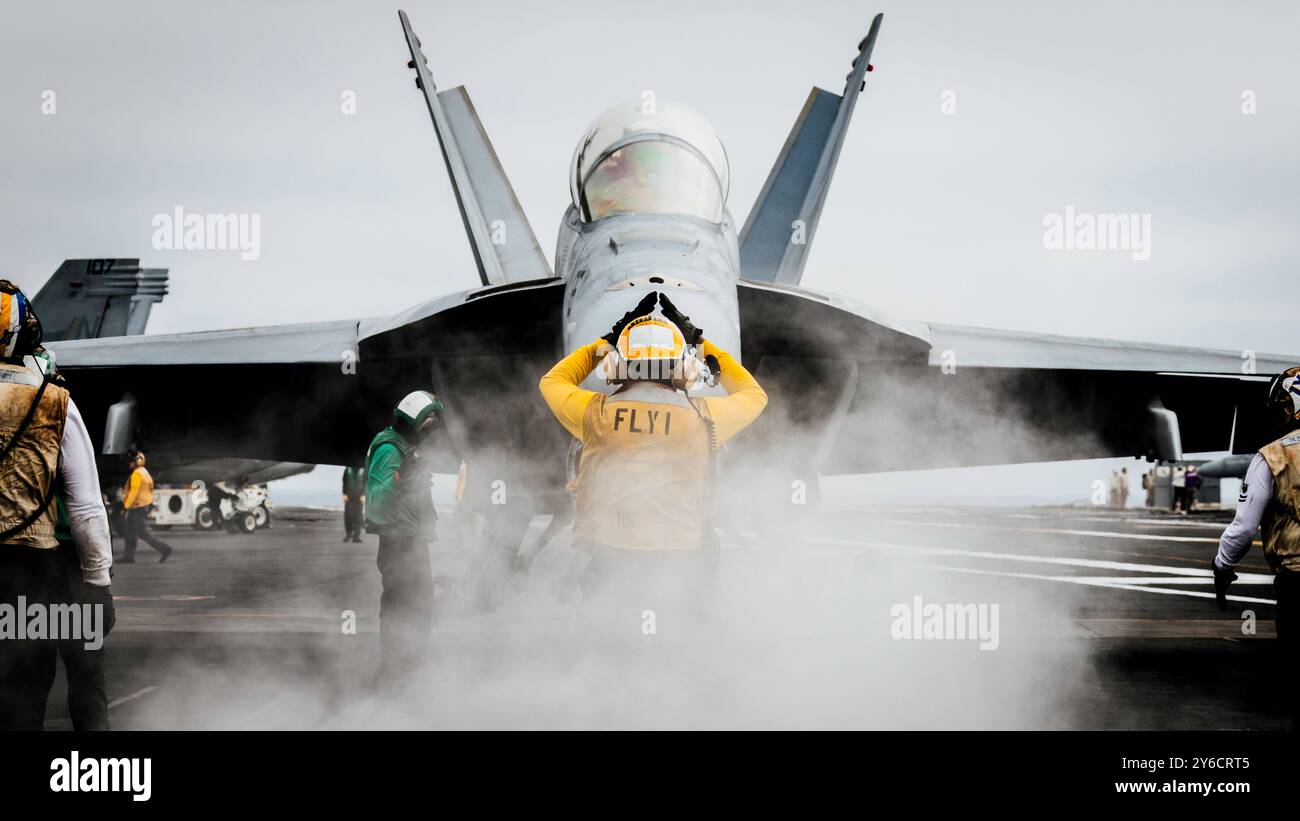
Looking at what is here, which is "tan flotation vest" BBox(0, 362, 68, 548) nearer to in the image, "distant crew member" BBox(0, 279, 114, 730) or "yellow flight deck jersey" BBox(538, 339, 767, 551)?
"distant crew member" BBox(0, 279, 114, 730)

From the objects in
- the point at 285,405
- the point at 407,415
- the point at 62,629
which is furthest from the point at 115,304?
the point at 62,629

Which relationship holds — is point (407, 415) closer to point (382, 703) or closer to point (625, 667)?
point (382, 703)

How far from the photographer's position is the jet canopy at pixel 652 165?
6.17 meters

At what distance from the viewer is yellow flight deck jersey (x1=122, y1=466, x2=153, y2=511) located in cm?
1562

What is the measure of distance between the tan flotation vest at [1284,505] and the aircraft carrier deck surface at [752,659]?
1193 mm

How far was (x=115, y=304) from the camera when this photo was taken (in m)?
26.6

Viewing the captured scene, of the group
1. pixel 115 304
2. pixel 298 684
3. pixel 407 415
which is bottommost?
pixel 298 684

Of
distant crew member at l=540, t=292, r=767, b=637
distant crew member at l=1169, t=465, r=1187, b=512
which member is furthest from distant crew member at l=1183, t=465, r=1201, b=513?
distant crew member at l=540, t=292, r=767, b=637

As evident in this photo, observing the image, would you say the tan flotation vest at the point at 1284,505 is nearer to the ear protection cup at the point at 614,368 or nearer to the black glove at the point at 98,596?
the ear protection cup at the point at 614,368

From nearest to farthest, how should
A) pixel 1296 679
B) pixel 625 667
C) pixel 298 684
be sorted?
pixel 1296 679, pixel 625 667, pixel 298 684

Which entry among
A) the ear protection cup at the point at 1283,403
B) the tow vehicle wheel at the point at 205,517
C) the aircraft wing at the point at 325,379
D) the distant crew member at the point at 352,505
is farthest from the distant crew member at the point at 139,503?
the ear protection cup at the point at 1283,403

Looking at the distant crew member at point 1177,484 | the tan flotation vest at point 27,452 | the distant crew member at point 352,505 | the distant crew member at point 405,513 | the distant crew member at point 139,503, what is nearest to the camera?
the tan flotation vest at point 27,452

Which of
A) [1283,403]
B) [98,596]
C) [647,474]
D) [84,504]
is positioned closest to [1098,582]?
[1283,403]
